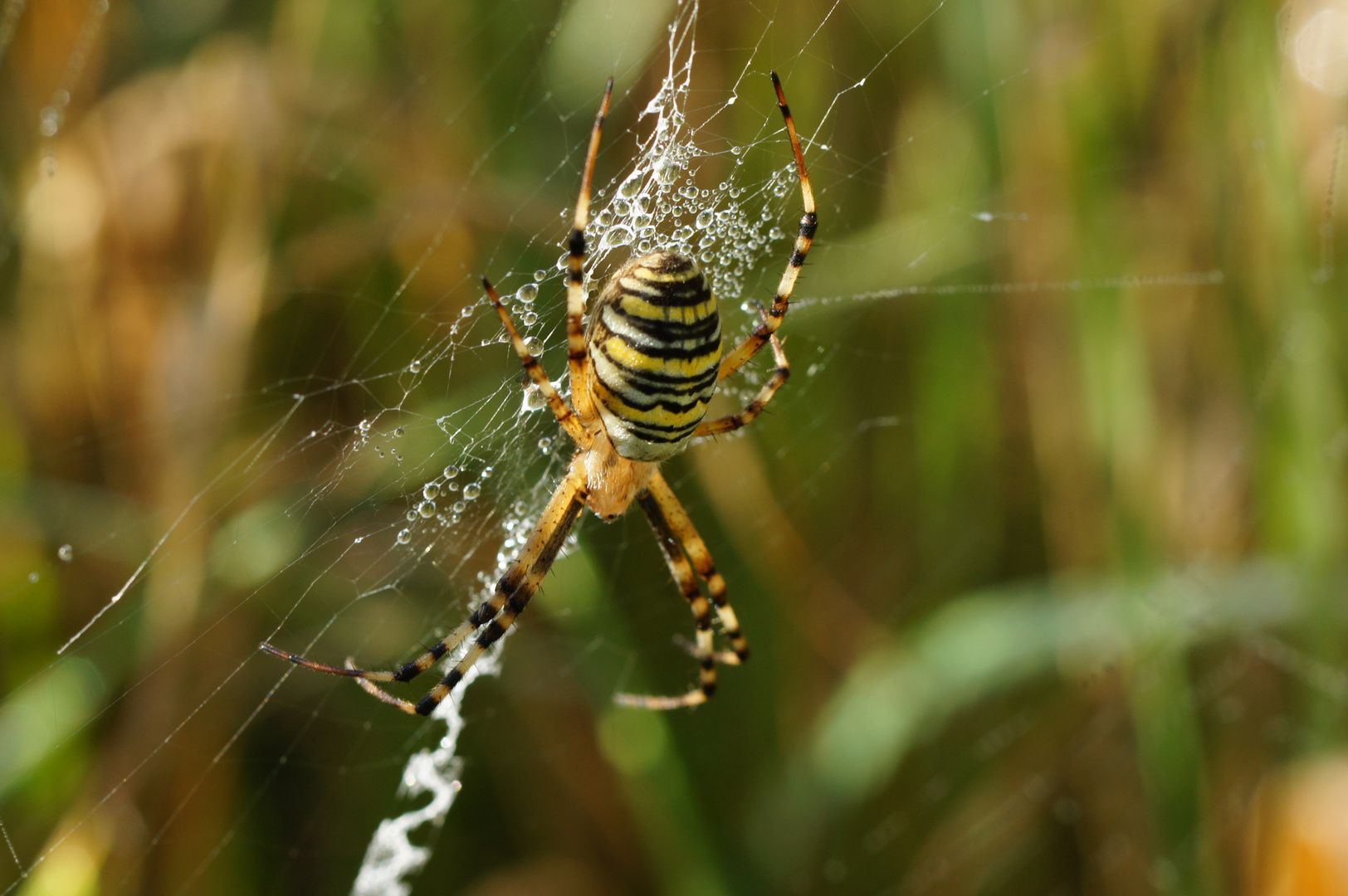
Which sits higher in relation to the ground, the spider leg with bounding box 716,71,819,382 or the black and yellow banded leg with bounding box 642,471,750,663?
the spider leg with bounding box 716,71,819,382

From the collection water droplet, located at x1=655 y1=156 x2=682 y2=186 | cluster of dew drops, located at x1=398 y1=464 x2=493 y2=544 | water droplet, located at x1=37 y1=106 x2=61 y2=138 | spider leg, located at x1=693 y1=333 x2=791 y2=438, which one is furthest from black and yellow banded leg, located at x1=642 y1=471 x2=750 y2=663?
water droplet, located at x1=37 y1=106 x2=61 y2=138

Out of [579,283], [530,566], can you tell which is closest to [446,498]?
[530,566]

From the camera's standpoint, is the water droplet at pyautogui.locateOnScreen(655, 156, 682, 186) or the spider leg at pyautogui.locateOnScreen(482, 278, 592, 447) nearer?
the spider leg at pyautogui.locateOnScreen(482, 278, 592, 447)

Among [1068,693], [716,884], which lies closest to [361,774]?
[716,884]

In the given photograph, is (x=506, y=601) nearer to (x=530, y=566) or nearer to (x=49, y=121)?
(x=530, y=566)

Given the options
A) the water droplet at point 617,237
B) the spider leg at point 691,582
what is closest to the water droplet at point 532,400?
the water droplet at point 617,237

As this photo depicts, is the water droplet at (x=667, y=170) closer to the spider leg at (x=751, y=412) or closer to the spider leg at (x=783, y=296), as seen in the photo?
the spider leg at (x=783, y=296)

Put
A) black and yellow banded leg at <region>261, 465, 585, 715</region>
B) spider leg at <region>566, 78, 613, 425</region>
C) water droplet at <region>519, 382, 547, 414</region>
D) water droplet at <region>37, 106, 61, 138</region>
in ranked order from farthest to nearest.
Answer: water droplet at <region>37, 106, 61, 138</region> < black and yellow banded leg at <region>261, 465, 585, 715</region> < water droplet at <region>519, 382, 547, 414</region> < spider leg at <region>566, 78, 613, 425</region>

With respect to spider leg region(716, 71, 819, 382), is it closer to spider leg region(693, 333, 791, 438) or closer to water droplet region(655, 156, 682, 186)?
spider leg region(693, 333, 791, 438)
